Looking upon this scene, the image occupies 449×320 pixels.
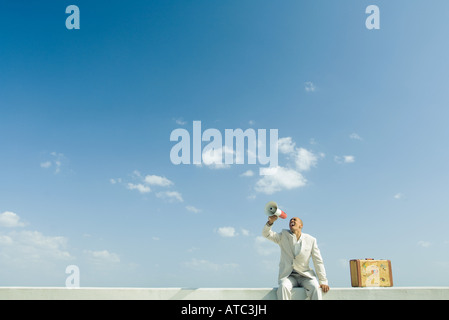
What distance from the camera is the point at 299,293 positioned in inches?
207

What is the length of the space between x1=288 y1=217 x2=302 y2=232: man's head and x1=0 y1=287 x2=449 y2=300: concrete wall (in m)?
0.92

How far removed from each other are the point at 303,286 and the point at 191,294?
1.71 m

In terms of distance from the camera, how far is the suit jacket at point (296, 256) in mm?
5449

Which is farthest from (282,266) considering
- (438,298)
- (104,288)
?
(104,288)

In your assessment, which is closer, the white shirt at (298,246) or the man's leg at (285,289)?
the man's leg at (285,289)

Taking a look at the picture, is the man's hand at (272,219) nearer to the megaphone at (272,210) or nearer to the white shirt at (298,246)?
the megaphone at (272,210)

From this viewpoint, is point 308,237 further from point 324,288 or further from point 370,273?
point 370,273

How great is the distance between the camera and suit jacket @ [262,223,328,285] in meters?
5.45

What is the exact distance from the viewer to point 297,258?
5477 millimetres

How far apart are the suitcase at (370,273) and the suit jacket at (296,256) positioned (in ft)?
2.59

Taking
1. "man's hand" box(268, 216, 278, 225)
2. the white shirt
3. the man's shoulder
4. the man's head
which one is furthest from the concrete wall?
"man's hand" box(268, 216, 278, 225)

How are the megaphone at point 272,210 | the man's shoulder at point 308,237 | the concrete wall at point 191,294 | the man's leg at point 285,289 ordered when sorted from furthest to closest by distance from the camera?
the man's shoulder at point 308,237 < the megaphone at point 272,210 < the concrete wall at point 191,294 < the man's leg at point 285,289

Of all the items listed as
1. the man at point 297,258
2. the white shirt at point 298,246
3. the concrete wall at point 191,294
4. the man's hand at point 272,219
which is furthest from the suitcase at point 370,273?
the man's hand at point 272,219
